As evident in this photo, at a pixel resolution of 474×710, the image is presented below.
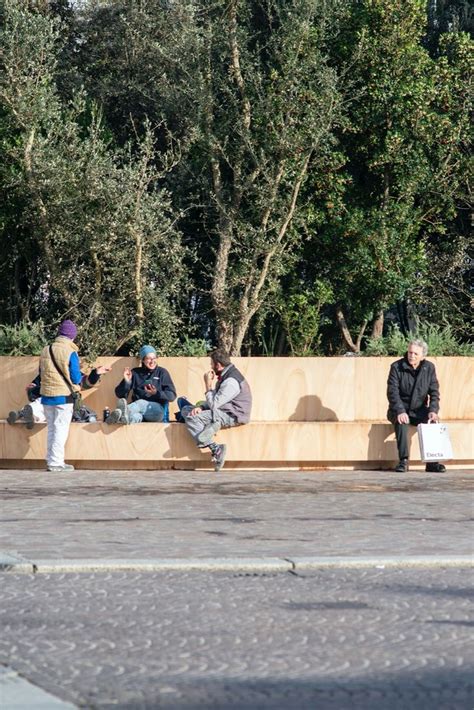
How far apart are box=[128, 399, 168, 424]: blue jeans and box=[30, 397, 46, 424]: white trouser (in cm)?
108

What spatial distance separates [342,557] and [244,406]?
24.3 ft

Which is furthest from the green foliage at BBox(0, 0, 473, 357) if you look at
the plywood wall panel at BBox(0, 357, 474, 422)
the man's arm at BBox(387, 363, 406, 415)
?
the man's arm at BBox(387, 363, 406, 415)

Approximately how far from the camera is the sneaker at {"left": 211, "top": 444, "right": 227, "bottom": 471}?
15297mm

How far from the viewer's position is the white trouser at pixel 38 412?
1580 cm

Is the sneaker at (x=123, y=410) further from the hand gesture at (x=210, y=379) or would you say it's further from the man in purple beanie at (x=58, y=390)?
the hand gesture at (x=210, y=379)

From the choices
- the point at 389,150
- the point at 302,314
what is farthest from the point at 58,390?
the point at 389,150

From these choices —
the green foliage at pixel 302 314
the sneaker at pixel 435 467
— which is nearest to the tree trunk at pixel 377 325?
the green foliage at pixel 302 314

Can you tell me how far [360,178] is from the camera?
788 inches

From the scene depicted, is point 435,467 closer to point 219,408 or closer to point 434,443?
point 434,443

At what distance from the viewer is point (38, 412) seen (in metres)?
15.9

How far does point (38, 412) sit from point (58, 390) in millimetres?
1112

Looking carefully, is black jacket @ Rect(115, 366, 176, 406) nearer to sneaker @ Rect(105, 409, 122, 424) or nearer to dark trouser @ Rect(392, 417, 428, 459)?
sneaker @ Rect(105, 409, 122, 424)

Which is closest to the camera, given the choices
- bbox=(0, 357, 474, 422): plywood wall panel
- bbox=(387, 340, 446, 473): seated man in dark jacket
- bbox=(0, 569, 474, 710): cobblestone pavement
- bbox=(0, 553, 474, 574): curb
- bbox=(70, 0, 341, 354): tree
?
bbox=(0, 569, 474, 710): cobblestone pavement

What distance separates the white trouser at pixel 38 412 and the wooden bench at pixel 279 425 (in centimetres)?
10
